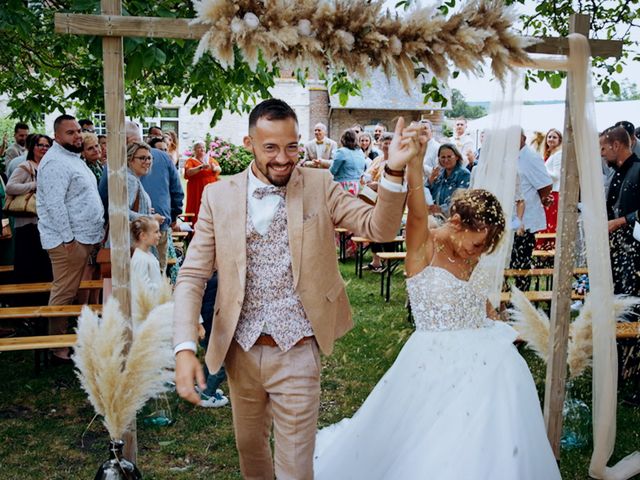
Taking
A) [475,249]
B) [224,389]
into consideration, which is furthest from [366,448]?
[224,389]

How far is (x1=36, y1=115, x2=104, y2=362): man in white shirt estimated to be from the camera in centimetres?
570

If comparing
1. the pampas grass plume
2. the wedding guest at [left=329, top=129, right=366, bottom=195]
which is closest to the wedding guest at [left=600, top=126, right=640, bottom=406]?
the pampas grass plume

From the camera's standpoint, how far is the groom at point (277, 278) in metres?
2.82

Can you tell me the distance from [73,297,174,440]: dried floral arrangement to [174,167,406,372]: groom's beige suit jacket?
1.74 feet

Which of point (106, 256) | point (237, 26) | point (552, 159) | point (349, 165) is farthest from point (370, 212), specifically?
point (349, 165)

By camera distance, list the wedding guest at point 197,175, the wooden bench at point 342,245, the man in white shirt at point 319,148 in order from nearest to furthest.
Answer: the wooden bench at point 342,245
the wedding guest at point 197,175
the man in white shirt at point 319,148

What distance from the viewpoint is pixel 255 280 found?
288 centimetres

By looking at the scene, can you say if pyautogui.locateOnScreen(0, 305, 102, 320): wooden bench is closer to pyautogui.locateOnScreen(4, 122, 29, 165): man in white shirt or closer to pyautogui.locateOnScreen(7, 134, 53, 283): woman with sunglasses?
pyautogui.locateOnScreen(7, 134, 53, 283): woman with sunglasses

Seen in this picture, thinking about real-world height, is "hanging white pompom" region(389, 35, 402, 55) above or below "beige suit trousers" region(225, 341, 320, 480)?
above

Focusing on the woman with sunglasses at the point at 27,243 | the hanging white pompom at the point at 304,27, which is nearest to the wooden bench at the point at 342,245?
the woman with sunglasses at the point at 27,243

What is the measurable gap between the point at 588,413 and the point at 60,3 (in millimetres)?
5836

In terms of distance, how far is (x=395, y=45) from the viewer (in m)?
2.88

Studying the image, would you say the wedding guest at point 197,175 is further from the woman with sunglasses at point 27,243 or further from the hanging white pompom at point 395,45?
the hanging white pompom at point 395,45

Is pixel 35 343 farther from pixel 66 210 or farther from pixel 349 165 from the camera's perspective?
pixel 349 165
